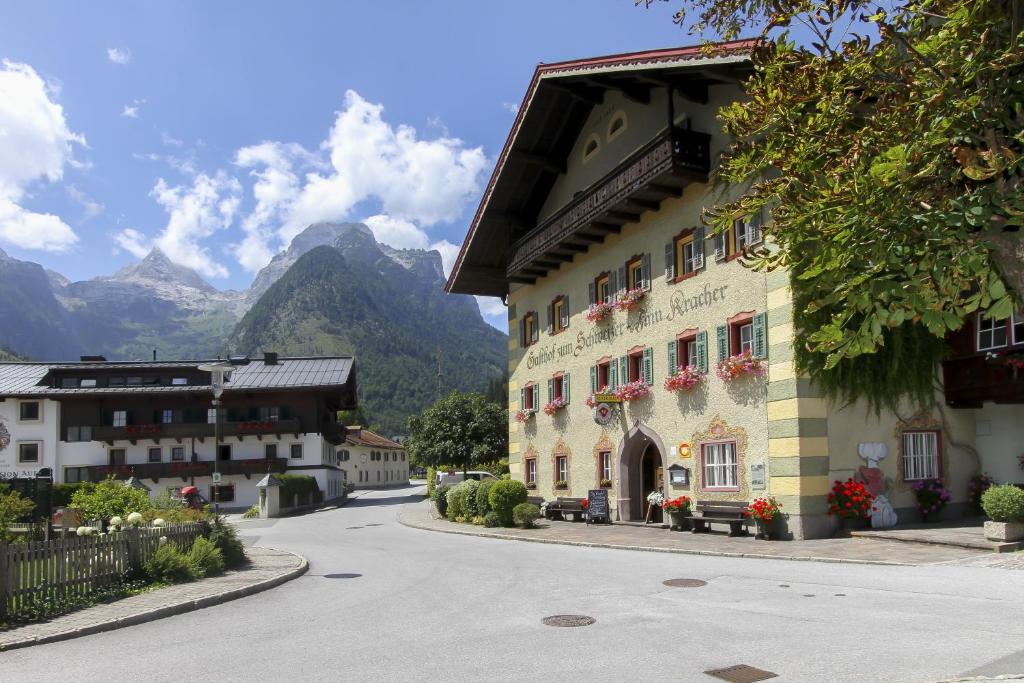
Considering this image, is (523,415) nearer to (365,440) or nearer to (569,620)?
(569,620)

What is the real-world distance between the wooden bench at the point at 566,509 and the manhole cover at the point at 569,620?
53.5ft

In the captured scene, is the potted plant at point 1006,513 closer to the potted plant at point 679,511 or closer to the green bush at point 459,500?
the potted plant at point 679,511

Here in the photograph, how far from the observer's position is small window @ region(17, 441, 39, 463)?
168 feet

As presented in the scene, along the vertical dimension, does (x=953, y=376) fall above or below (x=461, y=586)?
above

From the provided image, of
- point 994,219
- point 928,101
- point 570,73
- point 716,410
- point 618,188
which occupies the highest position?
point 570,73

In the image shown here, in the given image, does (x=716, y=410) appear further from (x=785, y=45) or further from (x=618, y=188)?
(x=785, y=45)

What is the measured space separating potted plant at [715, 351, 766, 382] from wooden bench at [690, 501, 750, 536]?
3019 millimetres

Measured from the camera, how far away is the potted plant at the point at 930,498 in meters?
19.1

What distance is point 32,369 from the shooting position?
183 ft

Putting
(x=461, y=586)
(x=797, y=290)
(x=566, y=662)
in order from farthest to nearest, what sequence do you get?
(x=797, y=290) < (x=461, y=586) < (x=566, y=662)

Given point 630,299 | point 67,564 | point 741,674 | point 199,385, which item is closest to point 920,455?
point 630,299

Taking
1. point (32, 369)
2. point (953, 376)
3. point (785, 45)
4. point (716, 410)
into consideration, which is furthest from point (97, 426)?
point (785, 45)

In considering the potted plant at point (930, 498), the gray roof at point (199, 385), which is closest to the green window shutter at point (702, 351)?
the potted plant at point (930, 498)

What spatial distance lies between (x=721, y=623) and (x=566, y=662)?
247 centimetres
